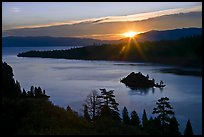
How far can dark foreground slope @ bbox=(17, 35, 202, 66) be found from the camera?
11.5 ft

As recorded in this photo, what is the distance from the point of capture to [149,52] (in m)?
13.9

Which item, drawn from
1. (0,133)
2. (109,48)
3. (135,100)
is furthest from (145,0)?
(109,48)

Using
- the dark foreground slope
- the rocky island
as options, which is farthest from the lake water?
the dark foreground slope

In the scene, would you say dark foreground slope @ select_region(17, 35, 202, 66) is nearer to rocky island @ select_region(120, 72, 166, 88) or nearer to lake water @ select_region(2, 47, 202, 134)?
lake water @ select_region(2, 47, 202, 134)

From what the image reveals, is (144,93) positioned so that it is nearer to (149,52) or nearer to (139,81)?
(139,81)

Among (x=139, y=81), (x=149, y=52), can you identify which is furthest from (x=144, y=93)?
(x=149, y=52)

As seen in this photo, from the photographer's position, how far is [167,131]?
10242mm

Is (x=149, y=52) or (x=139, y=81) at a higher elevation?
(x=139, y=81)

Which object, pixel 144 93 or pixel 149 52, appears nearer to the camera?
pixel 149 52

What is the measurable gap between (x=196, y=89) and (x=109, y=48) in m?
12.1

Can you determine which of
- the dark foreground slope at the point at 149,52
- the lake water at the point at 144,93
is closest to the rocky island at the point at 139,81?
the lake water at the point at 144,93

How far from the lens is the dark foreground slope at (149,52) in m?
3.49

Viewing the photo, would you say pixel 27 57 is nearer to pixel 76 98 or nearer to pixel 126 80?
pixel 126 80

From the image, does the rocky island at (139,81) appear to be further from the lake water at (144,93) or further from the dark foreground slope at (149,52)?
the dark foreground slope at (149,52)
